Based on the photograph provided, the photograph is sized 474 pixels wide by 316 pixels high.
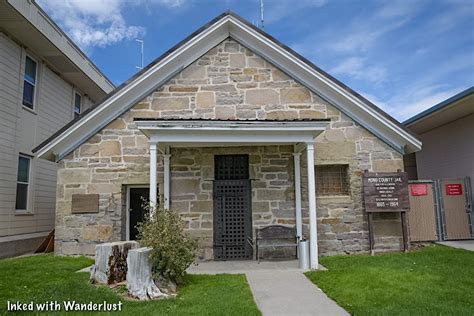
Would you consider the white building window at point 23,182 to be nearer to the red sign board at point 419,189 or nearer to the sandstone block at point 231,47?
the sandstone block at point 231,47

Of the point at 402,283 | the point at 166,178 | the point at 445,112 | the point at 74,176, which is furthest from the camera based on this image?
the point at 445,112

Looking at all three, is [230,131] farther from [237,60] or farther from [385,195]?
[385,195]

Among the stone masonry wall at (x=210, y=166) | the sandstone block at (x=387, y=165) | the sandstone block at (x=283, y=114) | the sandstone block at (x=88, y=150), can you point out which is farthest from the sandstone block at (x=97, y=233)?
the sandstone block at (x=387, y=165)

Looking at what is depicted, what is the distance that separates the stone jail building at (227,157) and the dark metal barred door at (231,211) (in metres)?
0.02

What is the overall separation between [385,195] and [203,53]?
5.92m

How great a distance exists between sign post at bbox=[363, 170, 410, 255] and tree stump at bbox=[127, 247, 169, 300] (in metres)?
5.61

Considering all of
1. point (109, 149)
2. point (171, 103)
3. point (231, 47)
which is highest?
point (231, 47)

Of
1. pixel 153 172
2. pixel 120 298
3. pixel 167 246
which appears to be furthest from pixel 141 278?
pixel 153 172

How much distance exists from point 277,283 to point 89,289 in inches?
121

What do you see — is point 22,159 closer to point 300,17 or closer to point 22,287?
point 22,287

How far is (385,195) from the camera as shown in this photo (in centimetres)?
908

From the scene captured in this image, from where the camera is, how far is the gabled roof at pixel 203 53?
916cm

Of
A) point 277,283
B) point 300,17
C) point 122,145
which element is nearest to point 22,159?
point 122,145

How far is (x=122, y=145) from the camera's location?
9344 mm
